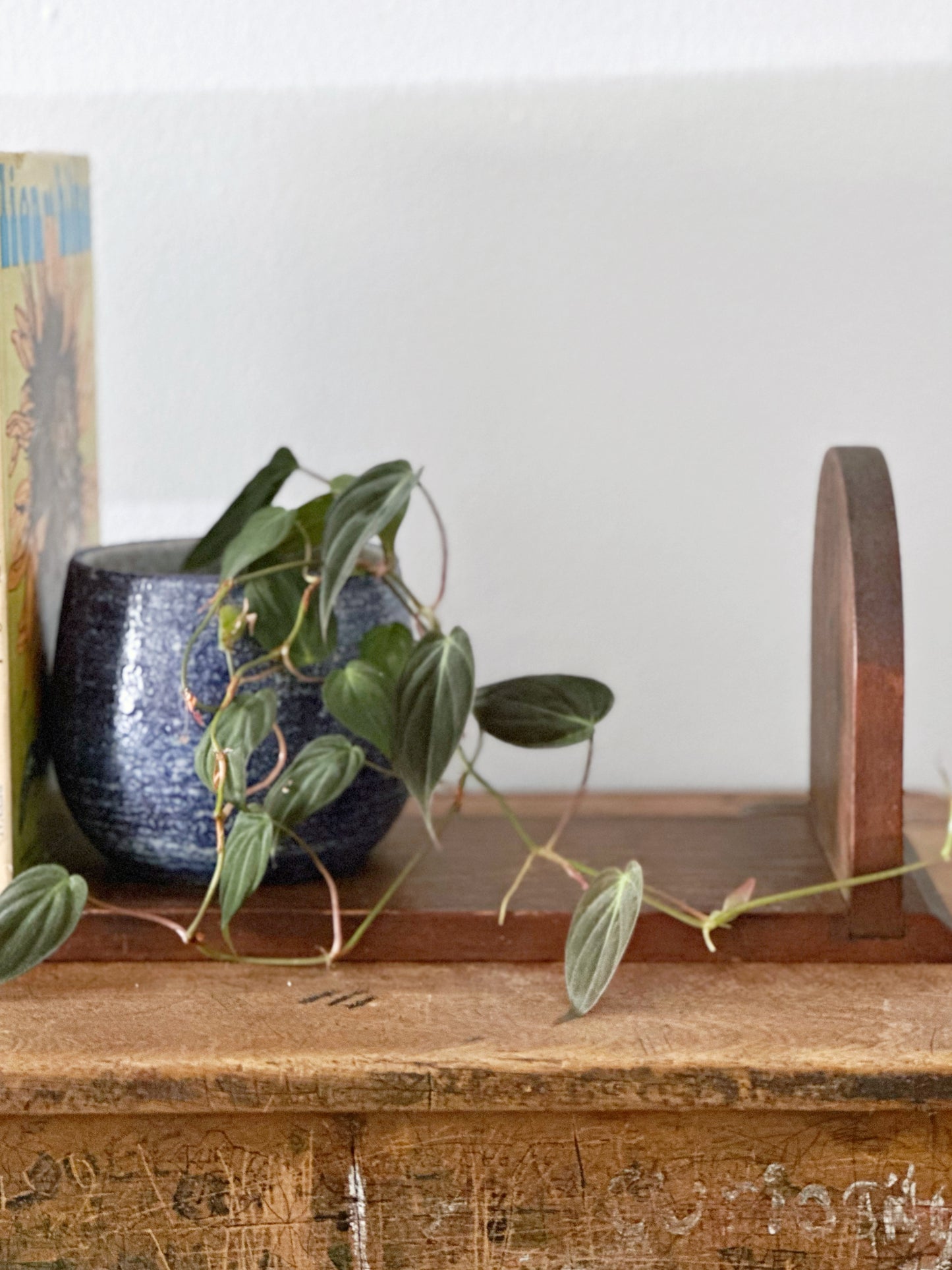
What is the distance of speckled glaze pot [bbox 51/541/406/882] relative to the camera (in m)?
0.68

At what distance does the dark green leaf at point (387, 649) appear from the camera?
26.6 inches

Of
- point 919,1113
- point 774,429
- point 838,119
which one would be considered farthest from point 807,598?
point 919,1113

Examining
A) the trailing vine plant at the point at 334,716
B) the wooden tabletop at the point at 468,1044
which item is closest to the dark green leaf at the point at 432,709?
the trailing vine plant at the point at 334,716

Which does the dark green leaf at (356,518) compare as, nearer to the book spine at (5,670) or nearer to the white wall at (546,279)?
the book spine at (5,670)

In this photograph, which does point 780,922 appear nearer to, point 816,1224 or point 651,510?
point 816,1224

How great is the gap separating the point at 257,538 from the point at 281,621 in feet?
0.15

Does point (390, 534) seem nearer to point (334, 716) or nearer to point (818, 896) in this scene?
point (334, 716)

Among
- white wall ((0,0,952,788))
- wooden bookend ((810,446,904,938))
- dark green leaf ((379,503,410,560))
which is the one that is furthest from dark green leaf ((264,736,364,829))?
white wall ((0,0,952,788))

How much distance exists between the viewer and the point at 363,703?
65 centimetres

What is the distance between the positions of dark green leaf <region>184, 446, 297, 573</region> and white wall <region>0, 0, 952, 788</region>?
0.92 feet

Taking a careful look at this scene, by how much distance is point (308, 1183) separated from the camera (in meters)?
0.58

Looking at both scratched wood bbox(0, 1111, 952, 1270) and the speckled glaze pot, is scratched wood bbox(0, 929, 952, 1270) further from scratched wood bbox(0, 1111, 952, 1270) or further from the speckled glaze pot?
the speckled glaze pot

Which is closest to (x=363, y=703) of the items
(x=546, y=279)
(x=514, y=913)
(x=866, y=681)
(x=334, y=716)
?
(x=334, y=716)

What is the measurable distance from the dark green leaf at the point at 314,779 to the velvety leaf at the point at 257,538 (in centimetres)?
9
